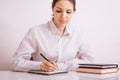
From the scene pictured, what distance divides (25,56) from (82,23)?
34.6 inches

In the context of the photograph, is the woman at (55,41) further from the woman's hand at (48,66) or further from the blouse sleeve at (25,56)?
the woman's hand at (48,66)

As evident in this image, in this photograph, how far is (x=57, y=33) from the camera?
6.56 feet

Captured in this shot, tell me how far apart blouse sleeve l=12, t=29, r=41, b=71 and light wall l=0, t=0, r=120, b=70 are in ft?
1.36

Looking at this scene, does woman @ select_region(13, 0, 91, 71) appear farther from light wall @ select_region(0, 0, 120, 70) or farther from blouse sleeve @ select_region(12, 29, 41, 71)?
light wall @ select_region(0, 0, 120, 70)

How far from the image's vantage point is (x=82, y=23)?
2.55m

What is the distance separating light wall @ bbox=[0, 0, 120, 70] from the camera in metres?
2.29

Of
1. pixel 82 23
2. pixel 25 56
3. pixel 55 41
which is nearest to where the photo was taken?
pixel 25 56

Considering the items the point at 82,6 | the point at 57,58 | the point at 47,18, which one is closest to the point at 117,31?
the point at 82,6

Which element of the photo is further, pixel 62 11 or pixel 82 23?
pixel 82 23

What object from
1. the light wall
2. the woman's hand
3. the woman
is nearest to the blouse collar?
the woman

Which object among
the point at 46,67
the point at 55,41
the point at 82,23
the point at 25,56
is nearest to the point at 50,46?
the point at 55,41

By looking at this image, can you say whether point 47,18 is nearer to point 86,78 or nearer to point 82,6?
point 82,6

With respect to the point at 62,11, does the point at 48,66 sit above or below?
below

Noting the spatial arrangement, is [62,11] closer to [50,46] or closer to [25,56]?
[50,46]
